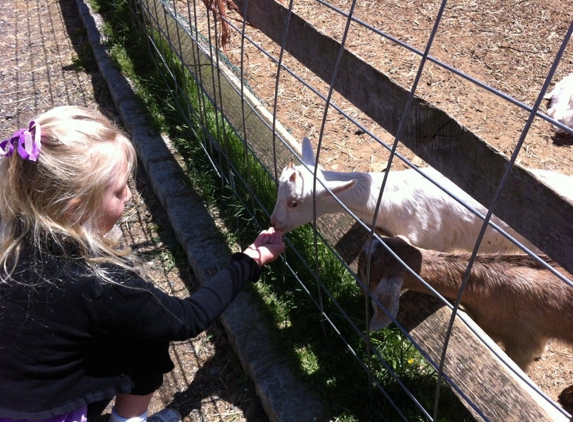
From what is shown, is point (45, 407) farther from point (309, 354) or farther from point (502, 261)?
point (502, 261)

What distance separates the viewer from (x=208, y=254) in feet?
11.9

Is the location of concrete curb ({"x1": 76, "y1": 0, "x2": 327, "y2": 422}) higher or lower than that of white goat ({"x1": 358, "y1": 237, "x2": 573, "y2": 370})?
lower

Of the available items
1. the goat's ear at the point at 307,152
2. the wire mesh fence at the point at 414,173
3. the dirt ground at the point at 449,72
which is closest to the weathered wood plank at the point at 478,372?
the wire mesh fence at the point at 414,173

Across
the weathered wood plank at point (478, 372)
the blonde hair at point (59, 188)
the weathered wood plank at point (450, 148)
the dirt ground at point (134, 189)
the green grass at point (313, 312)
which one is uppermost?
the weathered wood plank at point (450, 148)

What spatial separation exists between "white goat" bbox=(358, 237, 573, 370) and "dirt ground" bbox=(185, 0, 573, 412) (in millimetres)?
1728

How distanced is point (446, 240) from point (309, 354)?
135cm

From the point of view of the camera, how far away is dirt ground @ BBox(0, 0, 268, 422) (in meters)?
2.97

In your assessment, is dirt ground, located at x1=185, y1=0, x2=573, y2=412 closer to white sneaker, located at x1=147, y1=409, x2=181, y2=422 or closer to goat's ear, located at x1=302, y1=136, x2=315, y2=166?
goat's ear, located at x1=302, y1=136, x2=315, y2=166

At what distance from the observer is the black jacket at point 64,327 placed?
201cm

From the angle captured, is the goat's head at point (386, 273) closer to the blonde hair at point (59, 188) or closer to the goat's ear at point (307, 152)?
the goat's ear at point (307, 152)

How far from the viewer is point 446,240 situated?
3.83m

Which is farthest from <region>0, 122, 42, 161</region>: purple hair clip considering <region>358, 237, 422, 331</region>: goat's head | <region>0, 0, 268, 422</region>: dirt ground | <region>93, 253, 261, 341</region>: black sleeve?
<region>358, 237, 422, 331</region>: goat's head

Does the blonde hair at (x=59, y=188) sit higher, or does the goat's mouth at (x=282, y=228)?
the blonde hair at (x=59, y=188)

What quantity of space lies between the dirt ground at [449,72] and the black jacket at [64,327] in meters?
2.51
